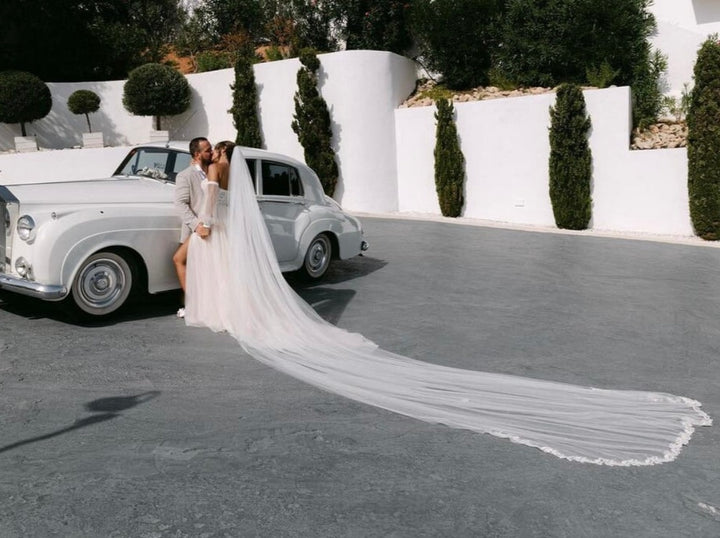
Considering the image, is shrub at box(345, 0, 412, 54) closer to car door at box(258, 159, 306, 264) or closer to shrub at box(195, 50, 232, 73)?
shrub at box(195, 50, 232, 73)

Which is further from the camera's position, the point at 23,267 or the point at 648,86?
the point at 648,86

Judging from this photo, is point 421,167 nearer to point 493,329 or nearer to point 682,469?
point 493,329

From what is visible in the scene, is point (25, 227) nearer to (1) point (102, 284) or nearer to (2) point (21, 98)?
(1) point (102, 284)

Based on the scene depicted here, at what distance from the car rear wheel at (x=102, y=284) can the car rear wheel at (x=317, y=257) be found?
270 cm

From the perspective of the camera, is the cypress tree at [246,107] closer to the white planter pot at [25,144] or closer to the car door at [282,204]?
the white planter pot at [25,144]

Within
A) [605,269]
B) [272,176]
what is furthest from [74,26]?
[605,269]

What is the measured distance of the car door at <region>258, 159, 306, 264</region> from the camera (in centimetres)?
871

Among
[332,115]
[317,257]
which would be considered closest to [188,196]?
[317,257]

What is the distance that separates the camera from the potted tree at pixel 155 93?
67.7 feet

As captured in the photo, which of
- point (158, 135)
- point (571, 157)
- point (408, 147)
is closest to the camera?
point (571, 157)

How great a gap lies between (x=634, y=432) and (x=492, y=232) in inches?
424

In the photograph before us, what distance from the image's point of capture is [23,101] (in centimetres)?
1988

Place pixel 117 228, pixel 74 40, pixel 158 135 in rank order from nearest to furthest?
pixel 117 228
pixel 158 135
pixel 74 40

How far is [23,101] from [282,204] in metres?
14.4
